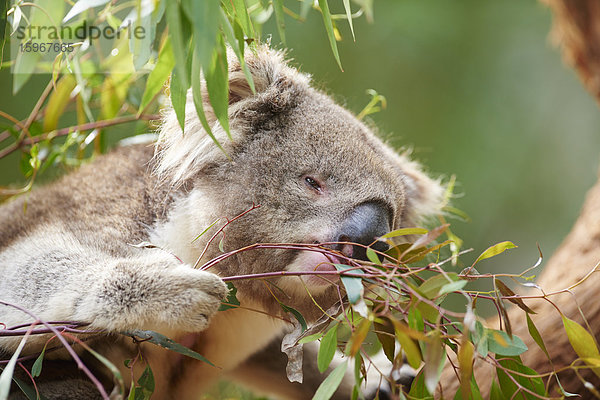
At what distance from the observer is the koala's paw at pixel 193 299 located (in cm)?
145

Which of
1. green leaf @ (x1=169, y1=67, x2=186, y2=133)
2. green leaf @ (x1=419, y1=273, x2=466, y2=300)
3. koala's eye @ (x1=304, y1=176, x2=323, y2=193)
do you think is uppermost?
green leaf @ (x1=169, y1=67, x2=186, y2=133)

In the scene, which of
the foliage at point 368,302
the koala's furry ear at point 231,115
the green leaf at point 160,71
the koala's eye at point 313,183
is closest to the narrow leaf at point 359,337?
the foliage at point 368,302

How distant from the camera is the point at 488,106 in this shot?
305 inches

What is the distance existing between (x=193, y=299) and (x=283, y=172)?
0.55 m

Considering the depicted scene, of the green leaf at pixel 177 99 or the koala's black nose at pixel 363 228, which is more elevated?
the green leaf at pixel 177 99

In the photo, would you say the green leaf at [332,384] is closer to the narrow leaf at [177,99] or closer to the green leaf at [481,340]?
the green leaf at [481,340]

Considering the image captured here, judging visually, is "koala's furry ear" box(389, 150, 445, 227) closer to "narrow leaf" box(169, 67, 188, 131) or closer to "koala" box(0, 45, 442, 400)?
"koala" box(0, 45, 442, 400)

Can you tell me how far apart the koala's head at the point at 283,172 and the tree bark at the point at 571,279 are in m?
0.59

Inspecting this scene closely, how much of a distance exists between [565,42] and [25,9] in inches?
104

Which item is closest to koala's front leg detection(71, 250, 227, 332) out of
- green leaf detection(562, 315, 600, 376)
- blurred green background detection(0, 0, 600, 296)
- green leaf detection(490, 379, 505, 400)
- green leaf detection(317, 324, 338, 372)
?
green leaf detection(317, 324, 338, 372)

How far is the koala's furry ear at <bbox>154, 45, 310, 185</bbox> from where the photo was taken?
189 cm

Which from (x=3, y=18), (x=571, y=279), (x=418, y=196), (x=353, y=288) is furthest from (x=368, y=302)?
(x=571, y=279)

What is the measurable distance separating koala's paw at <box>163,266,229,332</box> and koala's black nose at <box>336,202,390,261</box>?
39 centimetres

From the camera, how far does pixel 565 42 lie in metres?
3.11
